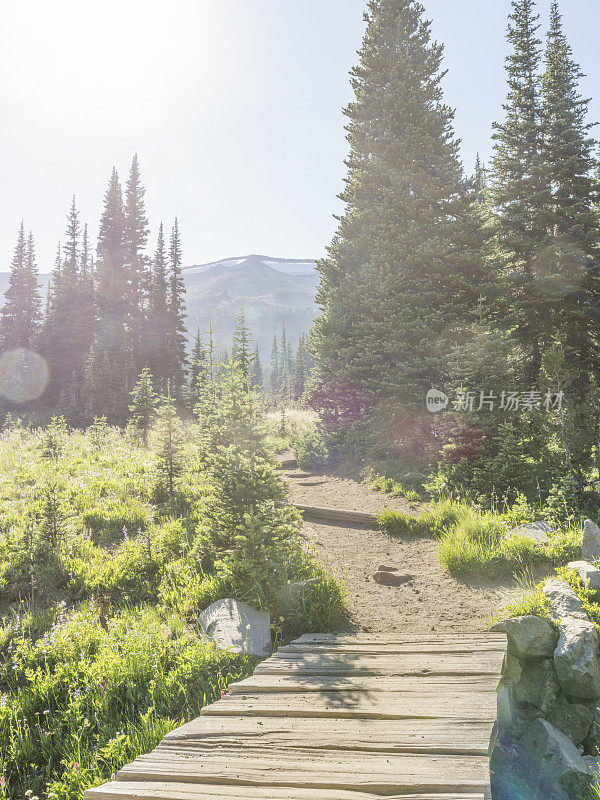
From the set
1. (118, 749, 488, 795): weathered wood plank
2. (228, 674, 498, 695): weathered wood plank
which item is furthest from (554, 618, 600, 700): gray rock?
(118, 749, 488, 795): weathered wood plank

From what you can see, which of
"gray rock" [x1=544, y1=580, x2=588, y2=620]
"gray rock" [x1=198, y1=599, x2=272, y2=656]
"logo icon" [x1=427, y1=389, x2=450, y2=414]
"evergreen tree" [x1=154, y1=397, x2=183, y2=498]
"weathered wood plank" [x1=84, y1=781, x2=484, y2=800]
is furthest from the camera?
"logo icon" [x1=427, y1=389, x2=450, y2=414]

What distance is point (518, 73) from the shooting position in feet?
58.1

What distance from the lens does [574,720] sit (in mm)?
4605

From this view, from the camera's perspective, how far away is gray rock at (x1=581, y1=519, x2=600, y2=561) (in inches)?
237

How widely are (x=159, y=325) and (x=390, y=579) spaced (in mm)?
41929

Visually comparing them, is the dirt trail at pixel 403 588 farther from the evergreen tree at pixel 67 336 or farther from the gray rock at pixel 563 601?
the evergreen tree at pixel 67 336

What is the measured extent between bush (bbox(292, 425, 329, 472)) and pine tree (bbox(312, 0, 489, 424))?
1.35m

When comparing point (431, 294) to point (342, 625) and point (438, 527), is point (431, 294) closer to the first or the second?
point (438, 527)

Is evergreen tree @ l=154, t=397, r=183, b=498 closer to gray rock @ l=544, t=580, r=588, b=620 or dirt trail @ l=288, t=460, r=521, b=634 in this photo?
dirt trail @ l=288, t=460, r=521, b=634

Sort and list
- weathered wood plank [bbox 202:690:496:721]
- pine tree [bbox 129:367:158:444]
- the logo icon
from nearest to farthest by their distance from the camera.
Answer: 1. weathered wood plank [bbox 202:690:496:721]
2. the logo icon
3. pine tree [bbox 129:367:158:444]

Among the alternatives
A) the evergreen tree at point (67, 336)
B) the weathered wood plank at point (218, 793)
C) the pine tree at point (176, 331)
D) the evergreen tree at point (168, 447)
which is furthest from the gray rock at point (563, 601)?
the evergreen tree at point (67, 336)

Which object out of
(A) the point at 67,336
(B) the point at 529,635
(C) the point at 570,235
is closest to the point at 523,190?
(C) the point at 570,235

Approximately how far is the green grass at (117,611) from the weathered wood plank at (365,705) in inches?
29.8

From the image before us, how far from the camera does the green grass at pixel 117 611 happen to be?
369 cm
